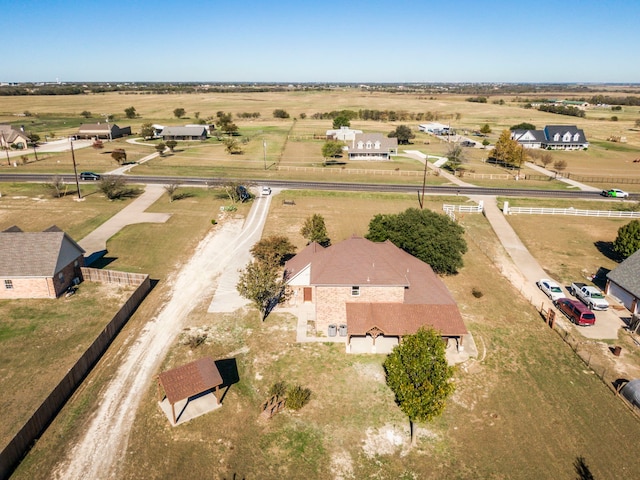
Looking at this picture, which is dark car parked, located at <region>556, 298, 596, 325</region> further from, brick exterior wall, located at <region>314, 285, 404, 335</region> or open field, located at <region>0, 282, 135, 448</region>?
open field, located at <region>0, 282, 135, 448</region>

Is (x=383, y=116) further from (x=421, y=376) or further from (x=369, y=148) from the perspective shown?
(x=421, y=376)

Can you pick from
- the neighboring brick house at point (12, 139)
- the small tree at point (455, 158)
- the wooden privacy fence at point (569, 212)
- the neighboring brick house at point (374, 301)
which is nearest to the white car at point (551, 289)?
the neighboring brick house at point (374, 301)

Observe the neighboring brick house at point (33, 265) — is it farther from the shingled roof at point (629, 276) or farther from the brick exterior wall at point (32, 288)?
the shingled roof at point (629, 276)

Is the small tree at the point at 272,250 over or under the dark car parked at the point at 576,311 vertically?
over

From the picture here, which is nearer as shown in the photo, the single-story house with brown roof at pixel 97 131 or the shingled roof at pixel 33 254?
the shingled roof at pixel 33 254

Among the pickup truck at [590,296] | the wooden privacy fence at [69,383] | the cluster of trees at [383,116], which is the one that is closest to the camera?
the wooden privacy fence at [69,383]

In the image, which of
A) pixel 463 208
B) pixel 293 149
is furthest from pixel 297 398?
pixel 293 149

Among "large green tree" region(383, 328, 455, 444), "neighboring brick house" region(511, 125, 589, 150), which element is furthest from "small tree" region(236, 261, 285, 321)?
"neighboring brick house" region(511, 125, 589, 150)
